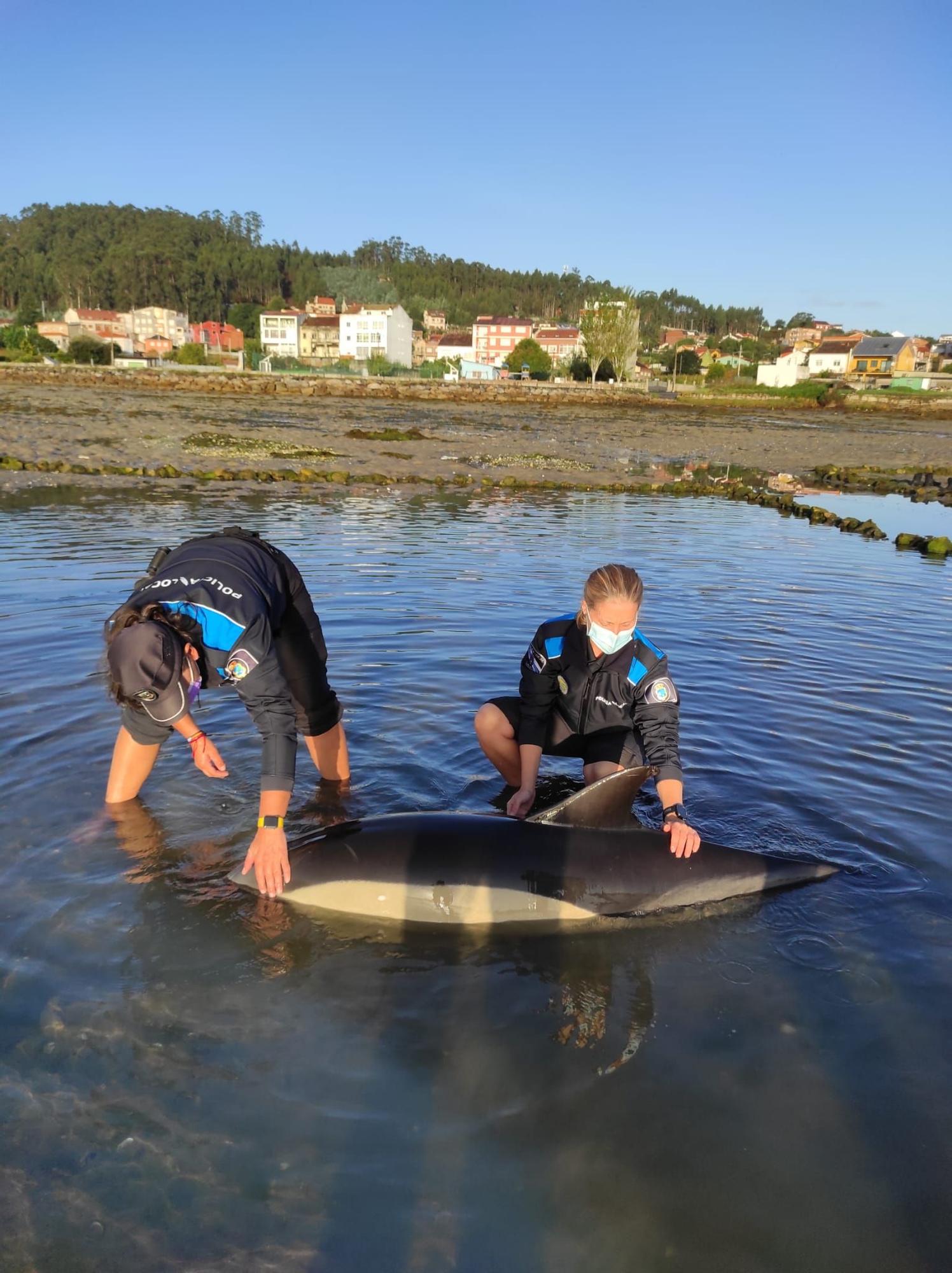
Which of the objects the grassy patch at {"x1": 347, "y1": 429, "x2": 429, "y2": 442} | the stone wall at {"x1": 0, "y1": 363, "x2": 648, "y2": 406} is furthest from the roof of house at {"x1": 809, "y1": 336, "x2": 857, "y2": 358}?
Result: the grassy patch at {"x1": 347, "y1": 429, "x2": 429, "y2": 442}

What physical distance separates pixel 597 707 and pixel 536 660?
524 millimetres

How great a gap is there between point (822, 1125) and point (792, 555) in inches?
512

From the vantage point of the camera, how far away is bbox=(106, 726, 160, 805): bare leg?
17.5ft

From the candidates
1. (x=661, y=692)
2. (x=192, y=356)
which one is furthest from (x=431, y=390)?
(x=661, y=692)

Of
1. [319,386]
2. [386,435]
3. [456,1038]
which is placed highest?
[319,386]

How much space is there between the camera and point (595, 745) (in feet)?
18.7

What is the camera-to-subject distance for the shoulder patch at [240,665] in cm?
400

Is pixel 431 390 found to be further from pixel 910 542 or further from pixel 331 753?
pixel 331 753

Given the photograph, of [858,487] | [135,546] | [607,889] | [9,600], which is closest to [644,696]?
[607,889]

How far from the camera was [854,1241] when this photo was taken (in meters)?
2.78

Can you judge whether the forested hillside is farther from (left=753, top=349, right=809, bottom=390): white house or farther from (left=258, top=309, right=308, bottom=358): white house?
(left=753, top=349, right=809, bottom=390): white house

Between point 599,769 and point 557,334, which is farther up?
point 557,334

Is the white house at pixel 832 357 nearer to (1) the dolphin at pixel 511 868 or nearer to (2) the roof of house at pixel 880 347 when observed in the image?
(2) the roof of house at pixel 880 347

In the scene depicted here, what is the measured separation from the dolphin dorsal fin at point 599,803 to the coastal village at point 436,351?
289 ft
